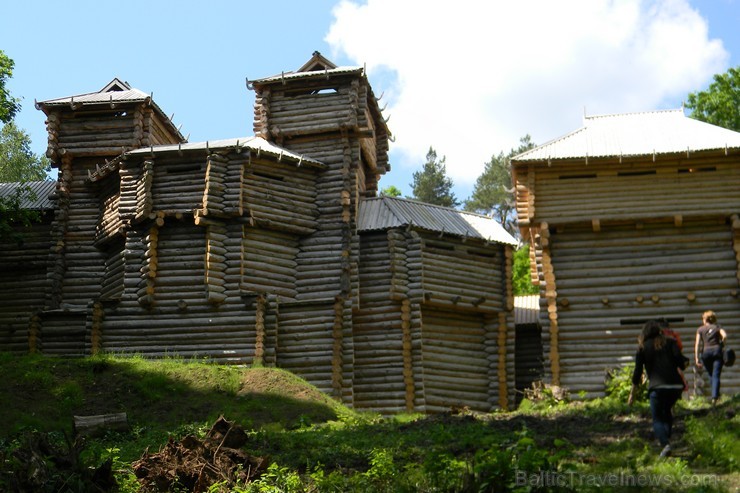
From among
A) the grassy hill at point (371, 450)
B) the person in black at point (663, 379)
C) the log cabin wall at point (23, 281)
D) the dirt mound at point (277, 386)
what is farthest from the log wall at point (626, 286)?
the log cabin wall at point (23, 281)

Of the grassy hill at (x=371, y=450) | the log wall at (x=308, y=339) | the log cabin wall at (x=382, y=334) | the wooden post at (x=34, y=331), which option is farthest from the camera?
the wooden post at (x=34, y=331)

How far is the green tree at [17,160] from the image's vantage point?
162ft

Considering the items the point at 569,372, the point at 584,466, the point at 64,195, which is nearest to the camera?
the point at 584,466

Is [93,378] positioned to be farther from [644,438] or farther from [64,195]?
[644,438]

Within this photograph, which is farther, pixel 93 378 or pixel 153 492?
pixel 93 378

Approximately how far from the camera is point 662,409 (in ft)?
40.0

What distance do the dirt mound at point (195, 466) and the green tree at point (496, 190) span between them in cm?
4495

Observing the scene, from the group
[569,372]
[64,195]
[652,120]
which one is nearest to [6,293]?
[64,195]

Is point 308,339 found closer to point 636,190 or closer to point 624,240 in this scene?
point 624,240

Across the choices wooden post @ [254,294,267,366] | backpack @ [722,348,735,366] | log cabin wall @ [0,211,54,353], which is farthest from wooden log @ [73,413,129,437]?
log cabin wall @ [0,211,54,353]

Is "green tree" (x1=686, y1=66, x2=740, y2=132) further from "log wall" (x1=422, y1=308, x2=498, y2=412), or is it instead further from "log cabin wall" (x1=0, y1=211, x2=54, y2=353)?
"log cabin wall" (x1=0, y1=211, x2=54, y2=353)

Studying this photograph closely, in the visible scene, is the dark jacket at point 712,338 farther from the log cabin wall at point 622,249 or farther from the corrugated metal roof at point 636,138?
the corrugated metal roof at point 636,138

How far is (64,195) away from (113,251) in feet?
10.6

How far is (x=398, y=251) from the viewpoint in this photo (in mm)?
28094
